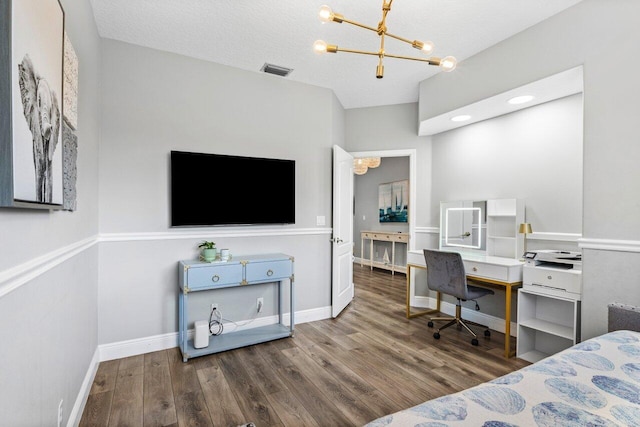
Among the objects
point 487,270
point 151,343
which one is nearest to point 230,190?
point 151,343

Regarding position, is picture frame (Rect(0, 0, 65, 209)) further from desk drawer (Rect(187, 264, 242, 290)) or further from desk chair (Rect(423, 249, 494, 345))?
desk chair (Rect(423, 249, 494, 345))

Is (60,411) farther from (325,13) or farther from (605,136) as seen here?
(605,136)

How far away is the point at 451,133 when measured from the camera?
13.1 ft

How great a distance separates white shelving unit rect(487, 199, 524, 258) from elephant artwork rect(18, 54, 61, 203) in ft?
11.7

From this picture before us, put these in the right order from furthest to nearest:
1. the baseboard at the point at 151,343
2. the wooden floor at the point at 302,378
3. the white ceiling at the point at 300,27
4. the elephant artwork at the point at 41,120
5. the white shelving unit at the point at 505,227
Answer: the white shelving unit at the point at 505,227 < the baseboard at the point at 151,343 < the white ceiling at the point at 300,27 < the wooden floor at the point at 302,378 < the elephant artwork at the point at 41,120

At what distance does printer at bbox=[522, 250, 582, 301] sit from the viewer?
246cm

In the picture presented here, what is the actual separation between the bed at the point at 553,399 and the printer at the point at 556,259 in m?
1.23

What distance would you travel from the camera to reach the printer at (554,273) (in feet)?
8.07

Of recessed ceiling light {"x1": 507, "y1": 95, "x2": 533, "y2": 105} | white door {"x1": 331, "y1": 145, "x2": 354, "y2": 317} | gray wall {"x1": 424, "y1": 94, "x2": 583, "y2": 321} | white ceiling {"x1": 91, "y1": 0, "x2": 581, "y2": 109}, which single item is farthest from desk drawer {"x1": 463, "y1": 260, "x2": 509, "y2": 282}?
white ceiling {"x1": 91, "y1": 0, "x2": 581, "y2": 109}

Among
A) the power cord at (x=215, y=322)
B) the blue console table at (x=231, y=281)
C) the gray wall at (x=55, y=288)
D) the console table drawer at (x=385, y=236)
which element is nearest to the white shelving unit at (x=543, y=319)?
the blue console table at (x=231, y=281)

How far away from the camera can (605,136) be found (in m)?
2.19

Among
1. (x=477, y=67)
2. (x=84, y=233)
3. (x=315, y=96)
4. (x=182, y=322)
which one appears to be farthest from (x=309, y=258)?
(x=477, y=67)

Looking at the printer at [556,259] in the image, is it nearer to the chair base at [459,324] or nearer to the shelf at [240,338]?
the chair base at [459,324]

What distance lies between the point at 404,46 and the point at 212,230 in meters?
2.45
